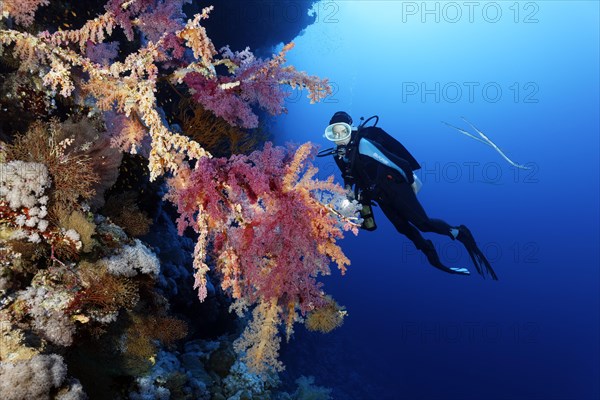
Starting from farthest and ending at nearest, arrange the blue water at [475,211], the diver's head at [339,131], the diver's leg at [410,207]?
the blue water at [475,211] < the diver's leg at [410,207] < the diver's head at [339,131]

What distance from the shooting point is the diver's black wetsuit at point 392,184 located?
5.81 m

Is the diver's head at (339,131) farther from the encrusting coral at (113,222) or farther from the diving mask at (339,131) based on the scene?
the encrusting coral at (113,222)

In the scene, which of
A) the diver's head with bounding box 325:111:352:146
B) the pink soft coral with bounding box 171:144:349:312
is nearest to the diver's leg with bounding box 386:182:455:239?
the diver's head with bounding box 325:111:352:146

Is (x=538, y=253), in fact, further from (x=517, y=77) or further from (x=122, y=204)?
(x=122, y=204)

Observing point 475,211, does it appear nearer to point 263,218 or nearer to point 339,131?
point 339,131

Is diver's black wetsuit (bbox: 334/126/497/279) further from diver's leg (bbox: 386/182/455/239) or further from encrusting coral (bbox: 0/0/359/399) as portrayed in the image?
encrusting coral (bbox: 0/0/359/399)

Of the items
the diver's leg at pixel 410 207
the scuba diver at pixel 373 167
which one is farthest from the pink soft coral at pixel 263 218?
the diver's leg at pixel 410 207

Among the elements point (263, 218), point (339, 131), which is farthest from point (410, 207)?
point (263, 218)

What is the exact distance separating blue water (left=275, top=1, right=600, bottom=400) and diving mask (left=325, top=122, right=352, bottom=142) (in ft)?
6.70

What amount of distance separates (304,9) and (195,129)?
10660 millimetres

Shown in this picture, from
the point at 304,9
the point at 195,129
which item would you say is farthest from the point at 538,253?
the point at 195,129

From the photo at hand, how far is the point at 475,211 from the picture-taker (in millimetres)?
82062

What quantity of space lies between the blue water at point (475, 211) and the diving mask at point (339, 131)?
2.04 m

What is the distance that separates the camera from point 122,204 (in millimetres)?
4484
